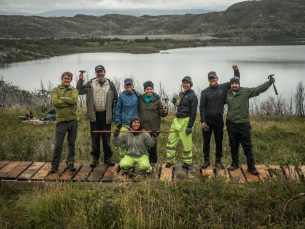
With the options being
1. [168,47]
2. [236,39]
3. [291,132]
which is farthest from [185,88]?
[236,39]

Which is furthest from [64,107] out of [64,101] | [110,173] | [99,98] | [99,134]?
[110,173]

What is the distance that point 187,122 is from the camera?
715 centimetres

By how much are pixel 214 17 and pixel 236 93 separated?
118850mm

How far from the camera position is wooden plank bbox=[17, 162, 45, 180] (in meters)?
6.89

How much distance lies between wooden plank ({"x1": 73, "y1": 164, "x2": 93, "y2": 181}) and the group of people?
0.42 ft

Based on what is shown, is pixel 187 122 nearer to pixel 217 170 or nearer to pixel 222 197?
pixel 217 170

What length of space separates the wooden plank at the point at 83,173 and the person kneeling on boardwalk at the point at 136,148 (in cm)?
69

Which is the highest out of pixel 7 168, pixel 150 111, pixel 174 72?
pixel 150 111

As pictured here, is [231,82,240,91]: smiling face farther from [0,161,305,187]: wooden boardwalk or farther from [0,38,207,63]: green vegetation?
[0,38,207,63]: green vegetation

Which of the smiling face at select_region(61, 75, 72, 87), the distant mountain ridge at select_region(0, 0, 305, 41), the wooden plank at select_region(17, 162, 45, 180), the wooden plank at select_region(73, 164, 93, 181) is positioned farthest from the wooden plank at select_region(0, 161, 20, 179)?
the distant mountain ridge at select_region(0, 0, 305, 41)

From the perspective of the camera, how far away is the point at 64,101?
22.1 feet

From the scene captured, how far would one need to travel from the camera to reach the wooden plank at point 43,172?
6.88 meters

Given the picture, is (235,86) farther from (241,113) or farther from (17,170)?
(17,170)

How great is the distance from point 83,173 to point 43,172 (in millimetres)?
766
